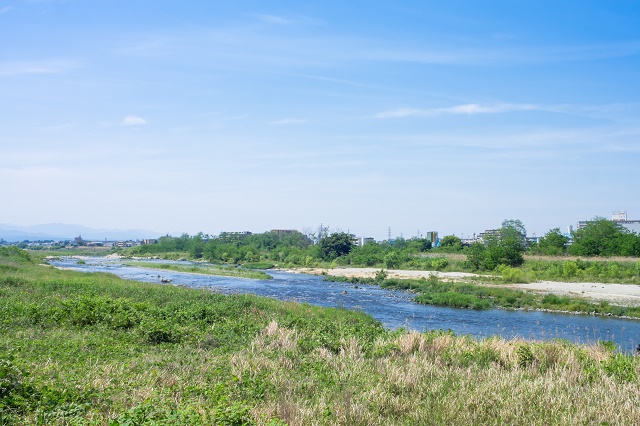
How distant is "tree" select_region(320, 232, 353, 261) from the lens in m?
85.8

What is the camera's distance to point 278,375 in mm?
9766

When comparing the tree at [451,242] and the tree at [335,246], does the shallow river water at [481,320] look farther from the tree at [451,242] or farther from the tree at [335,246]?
the tree at [451,242]

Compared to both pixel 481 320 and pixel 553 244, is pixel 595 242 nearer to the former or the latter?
pixel 553 244

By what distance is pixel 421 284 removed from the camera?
4519 cm

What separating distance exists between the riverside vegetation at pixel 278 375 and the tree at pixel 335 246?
69.6 meters

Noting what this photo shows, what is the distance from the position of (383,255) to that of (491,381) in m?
67.1

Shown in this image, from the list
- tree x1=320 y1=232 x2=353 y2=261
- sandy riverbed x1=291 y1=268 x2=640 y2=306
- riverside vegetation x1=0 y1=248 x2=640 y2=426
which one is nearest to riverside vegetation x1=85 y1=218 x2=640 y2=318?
tree x1=320 y1=232 x2=353 y2=261

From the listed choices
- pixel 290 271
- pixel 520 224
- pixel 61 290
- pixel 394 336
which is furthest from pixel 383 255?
pixel 394 336

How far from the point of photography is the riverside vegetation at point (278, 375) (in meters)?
7.45

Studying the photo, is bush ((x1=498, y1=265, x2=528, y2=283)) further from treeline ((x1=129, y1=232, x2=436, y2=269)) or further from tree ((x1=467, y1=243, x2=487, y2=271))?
treeline ((x1=129, y1=232, x2=436, y2=269))

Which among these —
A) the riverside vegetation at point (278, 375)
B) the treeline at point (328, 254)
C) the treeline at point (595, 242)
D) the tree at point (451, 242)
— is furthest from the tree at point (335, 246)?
the riverside vegetation at point (278, 375)

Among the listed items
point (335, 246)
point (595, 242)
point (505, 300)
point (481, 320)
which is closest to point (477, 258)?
point (595, 242)

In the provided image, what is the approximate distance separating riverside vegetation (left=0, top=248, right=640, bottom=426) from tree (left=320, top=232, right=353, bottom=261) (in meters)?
69.6

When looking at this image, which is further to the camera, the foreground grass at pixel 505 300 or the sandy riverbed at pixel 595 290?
the sandy riverbed at pixel 595 290
